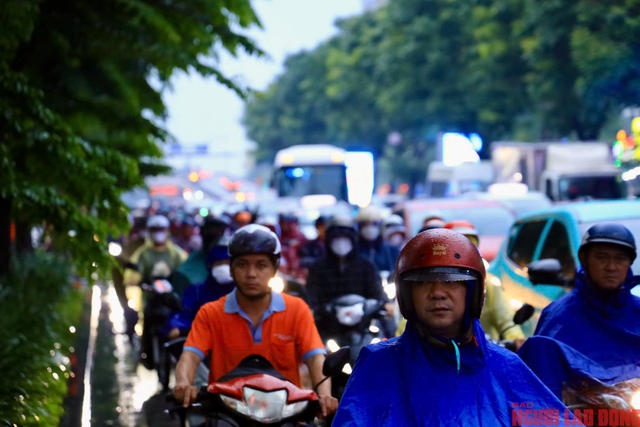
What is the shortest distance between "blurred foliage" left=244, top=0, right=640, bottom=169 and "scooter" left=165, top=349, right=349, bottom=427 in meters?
8.04

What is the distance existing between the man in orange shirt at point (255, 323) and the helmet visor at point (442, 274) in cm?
250

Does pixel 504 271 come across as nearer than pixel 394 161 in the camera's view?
Yes

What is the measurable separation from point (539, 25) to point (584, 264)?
3294 centimetres

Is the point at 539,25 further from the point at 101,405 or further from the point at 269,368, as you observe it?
the point at 269,368

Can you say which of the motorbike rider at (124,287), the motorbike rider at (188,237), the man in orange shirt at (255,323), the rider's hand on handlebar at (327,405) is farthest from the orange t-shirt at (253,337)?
the motorbike rider at (188,237)

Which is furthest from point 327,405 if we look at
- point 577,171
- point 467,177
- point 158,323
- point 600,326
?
point 467,177

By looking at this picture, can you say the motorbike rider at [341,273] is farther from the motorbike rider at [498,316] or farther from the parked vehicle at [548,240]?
the motorbike rider at [498,316]

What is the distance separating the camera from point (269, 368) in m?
5.69

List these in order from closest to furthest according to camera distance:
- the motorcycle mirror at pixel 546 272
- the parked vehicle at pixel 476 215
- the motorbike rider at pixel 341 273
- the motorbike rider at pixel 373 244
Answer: the motorcycle mirror at pixel 546 272
the motorbike rider at pixel 341 273
the motorbike rider at pixel 373 244
the parked vehicle at pixel 476 215

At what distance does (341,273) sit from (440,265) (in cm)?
556

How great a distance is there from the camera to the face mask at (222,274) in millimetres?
8523

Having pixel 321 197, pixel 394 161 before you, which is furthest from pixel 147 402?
pixel 394 161

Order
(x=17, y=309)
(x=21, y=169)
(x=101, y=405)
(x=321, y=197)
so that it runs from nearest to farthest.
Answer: (x=21, y=169) < (x=101, y=405) < (x=17, y=309) < (x=321, y=197)

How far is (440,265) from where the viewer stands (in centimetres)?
399
